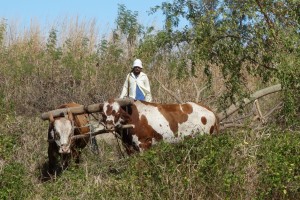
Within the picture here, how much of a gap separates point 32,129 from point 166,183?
491 centimetres

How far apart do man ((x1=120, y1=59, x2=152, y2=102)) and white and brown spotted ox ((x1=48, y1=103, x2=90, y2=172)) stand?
1004mm

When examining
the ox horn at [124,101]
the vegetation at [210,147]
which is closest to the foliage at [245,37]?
the vegetation at [210,147]

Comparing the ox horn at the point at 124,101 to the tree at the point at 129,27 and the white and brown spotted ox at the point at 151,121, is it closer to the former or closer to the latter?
the white and brown spotted ox at the point at 151,121

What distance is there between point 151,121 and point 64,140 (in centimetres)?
140

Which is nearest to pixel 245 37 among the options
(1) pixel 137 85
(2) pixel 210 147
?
(2) pixel 210 147

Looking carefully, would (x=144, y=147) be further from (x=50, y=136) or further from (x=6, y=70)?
(x=6, y=70)

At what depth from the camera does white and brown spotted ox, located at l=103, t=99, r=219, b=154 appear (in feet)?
32.1

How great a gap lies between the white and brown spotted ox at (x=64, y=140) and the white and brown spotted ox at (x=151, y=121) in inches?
22.9

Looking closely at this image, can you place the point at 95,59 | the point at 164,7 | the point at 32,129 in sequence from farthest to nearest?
the point at 95,59 → the point at 32,129 → the point at 164,7

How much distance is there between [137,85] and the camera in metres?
11.0

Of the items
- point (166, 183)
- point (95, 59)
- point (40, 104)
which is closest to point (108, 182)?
point (166, 183)

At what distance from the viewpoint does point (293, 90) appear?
27.6ft

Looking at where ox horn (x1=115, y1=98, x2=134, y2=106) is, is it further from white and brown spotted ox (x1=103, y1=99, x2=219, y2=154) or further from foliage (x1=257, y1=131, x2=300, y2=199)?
foliage (x1=257, y1=131, x2=300, y2=199)

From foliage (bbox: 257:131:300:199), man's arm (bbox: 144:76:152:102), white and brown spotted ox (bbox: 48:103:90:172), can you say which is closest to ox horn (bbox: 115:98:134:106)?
white and brown spotted ox (bbox: 48:103:90:172)
